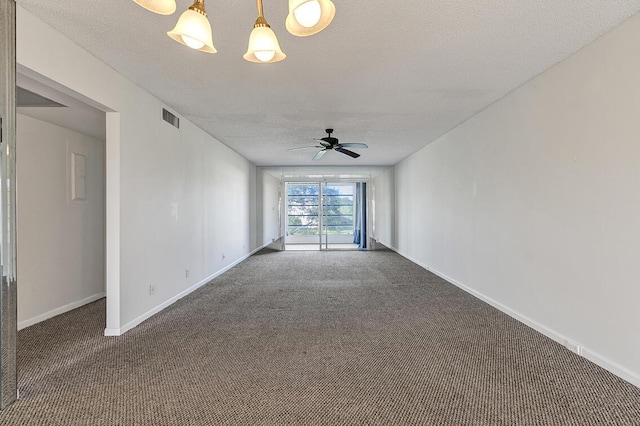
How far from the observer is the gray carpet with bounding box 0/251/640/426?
203 centimetres

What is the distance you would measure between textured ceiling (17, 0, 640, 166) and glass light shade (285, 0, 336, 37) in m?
0.88

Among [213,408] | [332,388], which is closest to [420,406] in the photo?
[332,388]

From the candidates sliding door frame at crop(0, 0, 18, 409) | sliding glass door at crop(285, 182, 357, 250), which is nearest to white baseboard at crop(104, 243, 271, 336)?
sliding door frame at crop(0, 0, 18, 409)

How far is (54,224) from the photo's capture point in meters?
4.14

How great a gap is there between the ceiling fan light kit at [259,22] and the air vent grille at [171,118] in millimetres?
3021

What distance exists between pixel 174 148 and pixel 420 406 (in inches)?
157

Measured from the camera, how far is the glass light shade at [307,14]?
138 centimetres

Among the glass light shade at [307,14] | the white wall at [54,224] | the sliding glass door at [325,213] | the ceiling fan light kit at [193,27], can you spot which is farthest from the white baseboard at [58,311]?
the sliding glass door at [325,213]

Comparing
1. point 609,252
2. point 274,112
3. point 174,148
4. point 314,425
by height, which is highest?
point 274,112

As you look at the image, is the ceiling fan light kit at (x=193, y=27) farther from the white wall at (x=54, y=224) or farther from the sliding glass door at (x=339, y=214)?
the sliding glass door at (x=339, y=214)

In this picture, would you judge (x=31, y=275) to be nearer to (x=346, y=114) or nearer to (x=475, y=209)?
(x=346, y=114)

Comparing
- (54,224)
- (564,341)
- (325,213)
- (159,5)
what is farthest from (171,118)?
(325,213)

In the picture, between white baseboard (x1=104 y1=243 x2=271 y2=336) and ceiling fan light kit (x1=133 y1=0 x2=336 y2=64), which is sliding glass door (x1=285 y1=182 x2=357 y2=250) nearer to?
white baseboard (x1=104 y1=243 x2=271 y2=336)

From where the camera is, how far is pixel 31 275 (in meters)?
3.82
